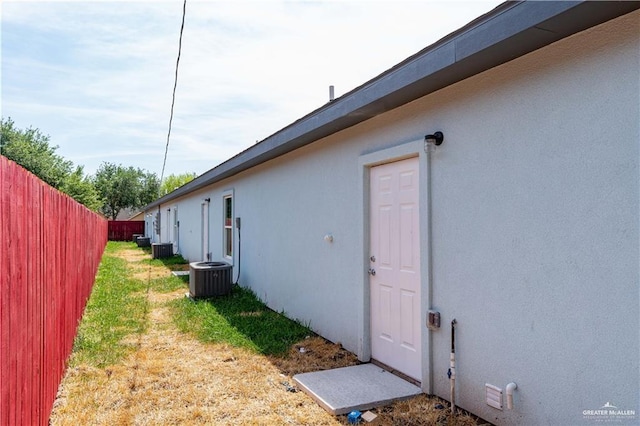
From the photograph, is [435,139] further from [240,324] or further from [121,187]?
[121,187]

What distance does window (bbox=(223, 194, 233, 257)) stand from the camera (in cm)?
1099

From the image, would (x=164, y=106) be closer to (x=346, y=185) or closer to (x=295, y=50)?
(x=295, y=50)

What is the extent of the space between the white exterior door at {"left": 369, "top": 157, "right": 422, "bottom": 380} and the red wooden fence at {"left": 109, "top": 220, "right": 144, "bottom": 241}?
118 feet

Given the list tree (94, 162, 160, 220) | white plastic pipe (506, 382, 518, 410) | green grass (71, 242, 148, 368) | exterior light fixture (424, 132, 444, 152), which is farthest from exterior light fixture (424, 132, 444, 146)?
tree (94, 162, 160, 220)

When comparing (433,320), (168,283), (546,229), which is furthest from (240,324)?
(168,283)

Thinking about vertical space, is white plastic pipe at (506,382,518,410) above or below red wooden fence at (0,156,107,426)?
below

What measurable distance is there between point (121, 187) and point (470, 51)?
5218 centimetres

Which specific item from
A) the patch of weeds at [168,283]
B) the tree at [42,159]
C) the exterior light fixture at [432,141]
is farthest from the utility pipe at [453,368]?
the tree at [42,159]

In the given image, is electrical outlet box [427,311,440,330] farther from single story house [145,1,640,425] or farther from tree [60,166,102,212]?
tree [60,166,102,212]

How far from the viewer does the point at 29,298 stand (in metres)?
2.60

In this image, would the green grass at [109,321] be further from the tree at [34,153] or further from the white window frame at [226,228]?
the tree at [34,153]

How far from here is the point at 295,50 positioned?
6.67 m

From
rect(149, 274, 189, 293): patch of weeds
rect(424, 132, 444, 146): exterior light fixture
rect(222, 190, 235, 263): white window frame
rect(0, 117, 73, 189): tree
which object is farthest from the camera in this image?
rect(0, 117, 73, 189): tree

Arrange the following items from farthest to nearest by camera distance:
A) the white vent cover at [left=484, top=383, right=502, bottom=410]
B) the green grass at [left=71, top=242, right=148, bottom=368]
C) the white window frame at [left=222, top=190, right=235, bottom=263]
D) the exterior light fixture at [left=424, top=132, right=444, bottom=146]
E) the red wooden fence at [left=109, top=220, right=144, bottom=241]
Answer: the red wooden fence at [left=109, top=220, right=144, bottom=241] → the white window frame at [left=222, top=190, right=235, bottom=263] → the green grass at [left=71, top=242, right=148, bottom=368] → the exterior light fixture at [left=424, top=132, right=444, bottom=146] → the white vent cover at [left=484, top=383, right=502, bottom=410]
